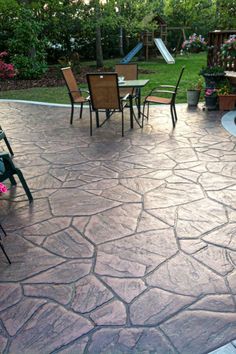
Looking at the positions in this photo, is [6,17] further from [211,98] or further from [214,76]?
[211,98]

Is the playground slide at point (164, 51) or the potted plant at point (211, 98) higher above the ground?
the playground slide at point (164, 51)

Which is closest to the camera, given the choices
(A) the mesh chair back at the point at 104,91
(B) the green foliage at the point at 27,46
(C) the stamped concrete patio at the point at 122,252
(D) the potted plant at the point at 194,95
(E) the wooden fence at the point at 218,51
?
(C) the stamped concrete patio at the point at 122,252

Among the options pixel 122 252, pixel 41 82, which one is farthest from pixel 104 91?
pixel 41 82

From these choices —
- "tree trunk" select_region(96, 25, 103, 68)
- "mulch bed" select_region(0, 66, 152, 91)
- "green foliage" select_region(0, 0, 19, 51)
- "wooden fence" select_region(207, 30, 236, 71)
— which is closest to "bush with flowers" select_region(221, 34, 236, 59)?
"wooden fence" select_region(207, 30, 236, 71)

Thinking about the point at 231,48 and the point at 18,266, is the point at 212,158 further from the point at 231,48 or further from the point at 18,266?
the point at 231,48

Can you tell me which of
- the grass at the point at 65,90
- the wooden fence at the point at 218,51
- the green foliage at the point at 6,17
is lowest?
the grass at the point at 65,90

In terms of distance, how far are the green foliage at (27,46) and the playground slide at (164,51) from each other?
19.8 feet

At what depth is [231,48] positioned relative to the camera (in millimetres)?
6766

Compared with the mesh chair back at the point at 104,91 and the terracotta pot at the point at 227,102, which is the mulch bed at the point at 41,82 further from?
the mesh chair back at the point at 104,91

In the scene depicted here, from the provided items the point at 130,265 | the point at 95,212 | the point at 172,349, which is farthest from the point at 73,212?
the point at 172,349

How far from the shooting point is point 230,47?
6.71 metres

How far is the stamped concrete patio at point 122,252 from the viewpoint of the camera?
1.93 m

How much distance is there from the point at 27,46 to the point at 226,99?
7845mm

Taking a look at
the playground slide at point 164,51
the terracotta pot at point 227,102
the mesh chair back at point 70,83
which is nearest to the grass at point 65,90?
the terracotta pot at point 227,102
